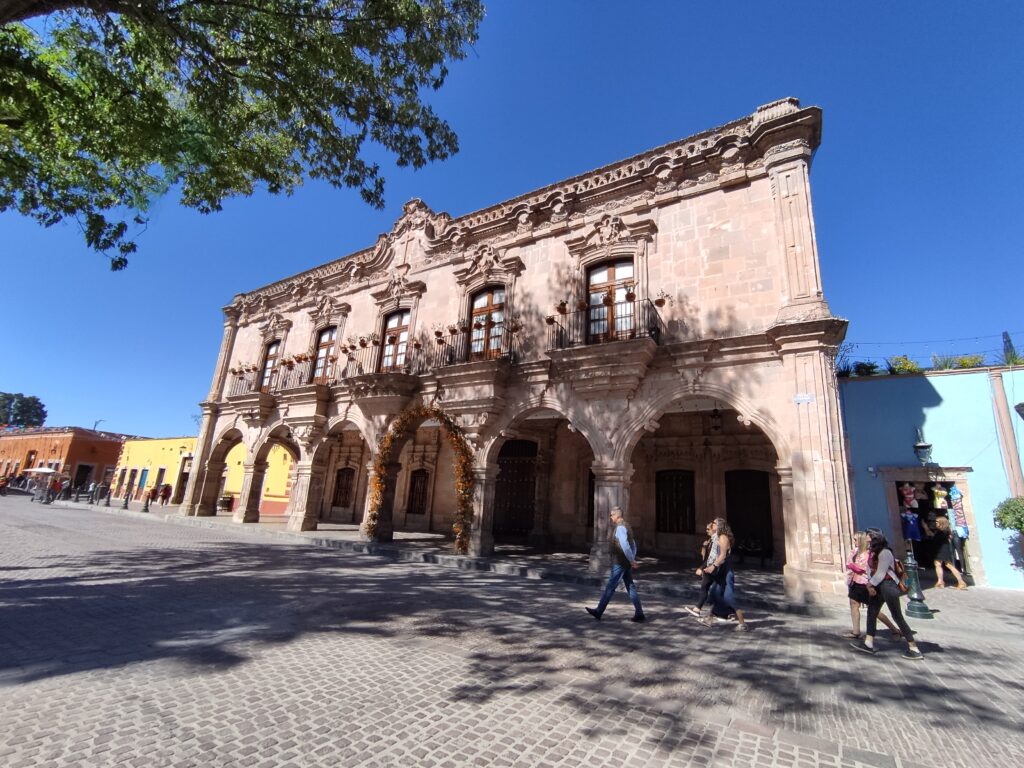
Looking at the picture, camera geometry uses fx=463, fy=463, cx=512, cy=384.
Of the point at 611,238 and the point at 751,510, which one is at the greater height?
the point at 611,238

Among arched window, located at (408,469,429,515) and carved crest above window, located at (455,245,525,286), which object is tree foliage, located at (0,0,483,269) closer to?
carved crest above window, located at (455,245,525,286)

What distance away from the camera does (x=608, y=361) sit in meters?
9.69

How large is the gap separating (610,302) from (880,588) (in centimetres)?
735

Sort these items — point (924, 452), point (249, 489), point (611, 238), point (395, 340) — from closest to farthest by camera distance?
point (924, 452) < point (611, 238) < point (395, 340) < point (249, 489)

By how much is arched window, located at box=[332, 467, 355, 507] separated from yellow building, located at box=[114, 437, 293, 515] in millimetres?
2839

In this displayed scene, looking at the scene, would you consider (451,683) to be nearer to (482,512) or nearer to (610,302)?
(482,512)

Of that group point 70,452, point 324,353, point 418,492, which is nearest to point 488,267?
point 324,353

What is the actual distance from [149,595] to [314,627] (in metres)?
2.61

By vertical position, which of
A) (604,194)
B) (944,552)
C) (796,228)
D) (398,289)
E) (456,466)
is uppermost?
(604,194)

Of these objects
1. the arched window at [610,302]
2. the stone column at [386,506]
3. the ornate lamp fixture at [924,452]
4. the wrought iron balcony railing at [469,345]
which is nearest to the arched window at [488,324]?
the wrought iron balcony railing at [469,345]

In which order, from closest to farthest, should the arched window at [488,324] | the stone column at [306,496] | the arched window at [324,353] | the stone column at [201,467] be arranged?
the arched window at [488,324], the stone column at [306,496], the arched window at [324,353], the stone column at [201,467]

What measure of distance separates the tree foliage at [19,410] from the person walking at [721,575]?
9970 cm

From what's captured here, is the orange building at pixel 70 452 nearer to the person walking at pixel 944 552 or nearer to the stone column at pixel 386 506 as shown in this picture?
the stone column at pixel 386 506

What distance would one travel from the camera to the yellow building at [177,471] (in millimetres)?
22609
